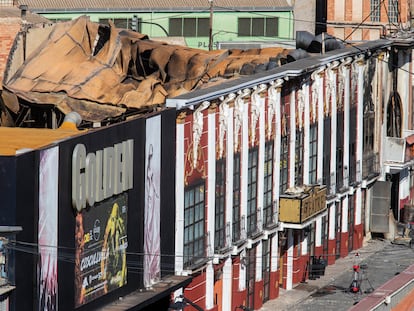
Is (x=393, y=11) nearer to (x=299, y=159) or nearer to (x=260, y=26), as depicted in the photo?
(x=260, y=26)

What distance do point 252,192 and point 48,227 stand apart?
1854 centimetres

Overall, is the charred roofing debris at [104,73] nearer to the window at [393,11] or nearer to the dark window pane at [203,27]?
the window at [393,11]

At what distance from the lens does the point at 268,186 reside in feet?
221

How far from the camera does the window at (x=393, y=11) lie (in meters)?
98.9

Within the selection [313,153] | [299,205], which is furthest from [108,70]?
[313,153]

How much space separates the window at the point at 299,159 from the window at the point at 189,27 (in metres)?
36.3

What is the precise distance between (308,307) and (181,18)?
44622 mm

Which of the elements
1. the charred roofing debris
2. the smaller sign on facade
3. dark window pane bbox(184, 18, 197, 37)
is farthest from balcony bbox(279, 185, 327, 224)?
dark window pane bbox(184, 18, 197, 37)

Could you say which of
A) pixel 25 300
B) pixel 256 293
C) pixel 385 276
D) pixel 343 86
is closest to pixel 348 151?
pixel 343 86

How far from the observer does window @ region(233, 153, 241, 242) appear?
6366 centimetres

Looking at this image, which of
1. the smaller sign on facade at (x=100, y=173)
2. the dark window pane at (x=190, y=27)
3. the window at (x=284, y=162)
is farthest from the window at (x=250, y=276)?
the dark window pane at (x=190, y=27)

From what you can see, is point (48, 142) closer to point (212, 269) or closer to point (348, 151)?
point (212, 269)

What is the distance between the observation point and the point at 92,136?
50.7 m

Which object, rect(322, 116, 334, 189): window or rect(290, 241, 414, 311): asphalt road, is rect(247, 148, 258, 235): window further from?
rect(322, 116, 334, 189): window
